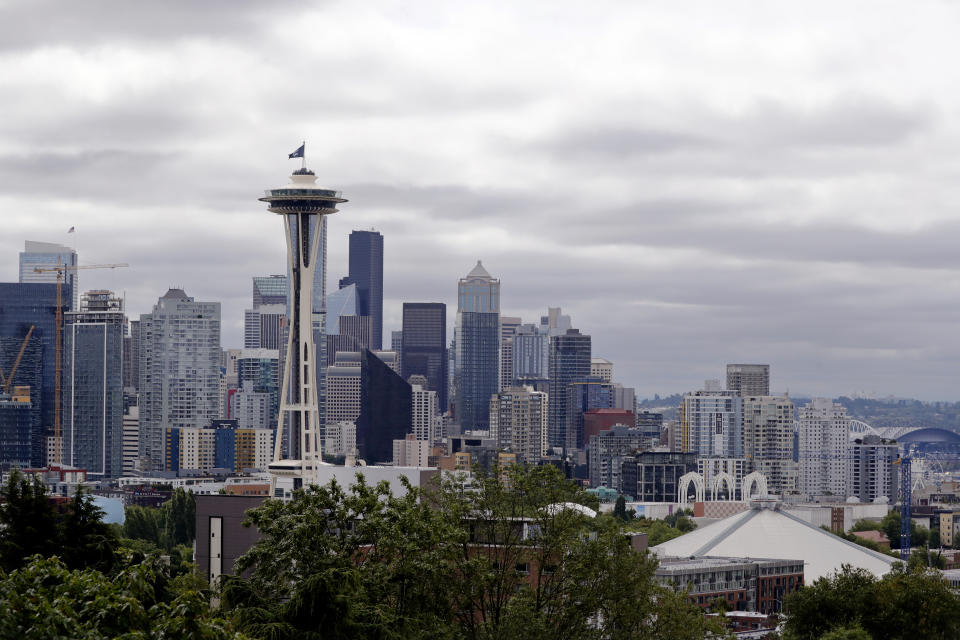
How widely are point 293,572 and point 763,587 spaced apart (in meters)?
97.1

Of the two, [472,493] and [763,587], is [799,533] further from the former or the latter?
[472,493]

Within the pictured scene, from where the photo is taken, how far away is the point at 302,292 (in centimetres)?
16362

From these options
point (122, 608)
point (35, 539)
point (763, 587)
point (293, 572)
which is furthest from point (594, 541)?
point (763, 587)

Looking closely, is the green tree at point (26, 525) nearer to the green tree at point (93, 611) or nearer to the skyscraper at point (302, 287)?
the green tree at point (93, 611)

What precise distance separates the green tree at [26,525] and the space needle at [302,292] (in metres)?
114

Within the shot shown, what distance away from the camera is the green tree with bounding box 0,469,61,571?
149 ft

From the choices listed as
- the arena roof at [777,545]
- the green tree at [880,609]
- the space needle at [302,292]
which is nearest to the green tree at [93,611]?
the green tree at [880,609]

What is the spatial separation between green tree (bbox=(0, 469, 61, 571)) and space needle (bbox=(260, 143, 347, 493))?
113923 mm

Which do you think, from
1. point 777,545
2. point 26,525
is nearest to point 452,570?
point 26,525

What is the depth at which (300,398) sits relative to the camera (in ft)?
547

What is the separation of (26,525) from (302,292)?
117420mm

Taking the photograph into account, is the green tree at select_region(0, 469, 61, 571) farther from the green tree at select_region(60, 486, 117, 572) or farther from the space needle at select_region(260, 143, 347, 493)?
the space needle at select_region(260, 143, 347, 493)

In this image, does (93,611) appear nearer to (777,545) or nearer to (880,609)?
(880,609)

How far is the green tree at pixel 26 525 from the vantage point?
45469mm
